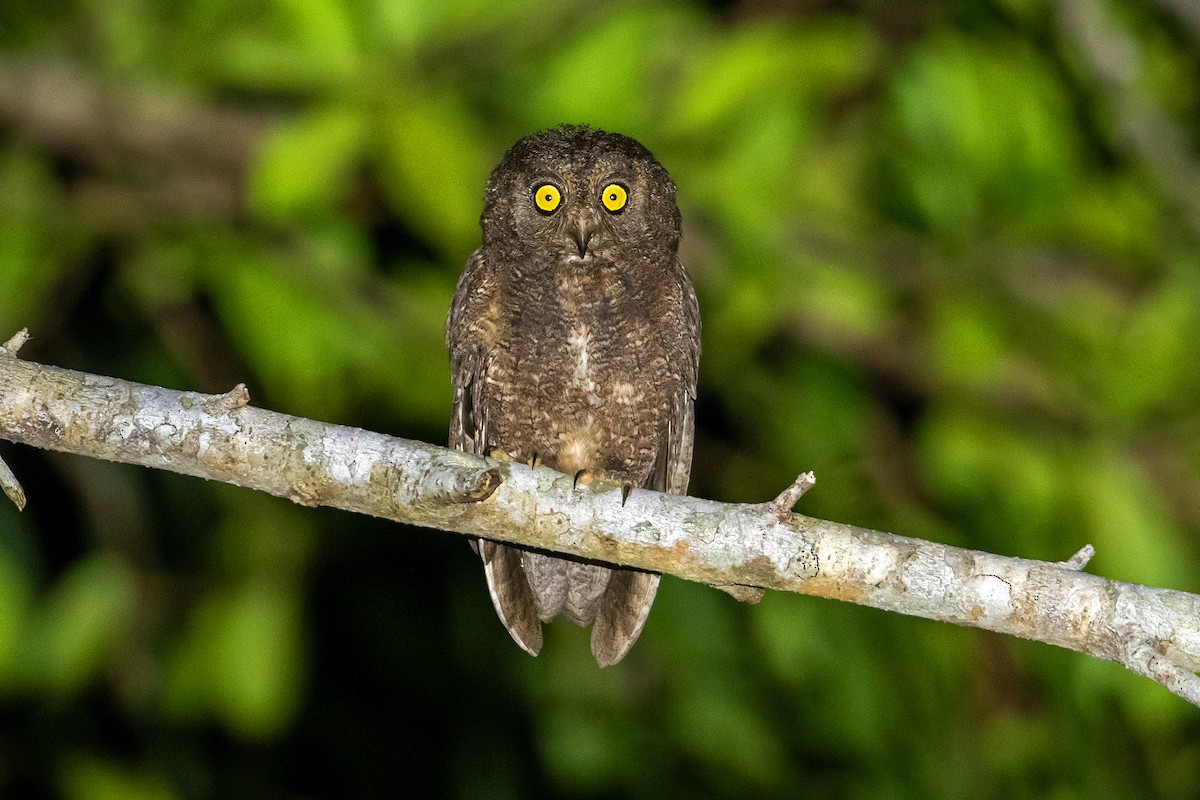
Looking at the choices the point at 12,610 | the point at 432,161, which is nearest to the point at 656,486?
the point at 432,161

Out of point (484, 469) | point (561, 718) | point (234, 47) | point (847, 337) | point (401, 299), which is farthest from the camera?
point (561, 718)

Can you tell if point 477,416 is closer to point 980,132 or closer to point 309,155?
point 309,155

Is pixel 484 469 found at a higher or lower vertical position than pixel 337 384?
lower

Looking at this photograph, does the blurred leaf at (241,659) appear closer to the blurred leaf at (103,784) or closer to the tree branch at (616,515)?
the blurred leaf at (103,784)

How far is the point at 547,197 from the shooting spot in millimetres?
4664

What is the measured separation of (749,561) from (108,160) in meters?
4.53

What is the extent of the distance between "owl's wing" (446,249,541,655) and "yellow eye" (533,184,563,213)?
0.99ft

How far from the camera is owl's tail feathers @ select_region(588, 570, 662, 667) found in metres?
4.45

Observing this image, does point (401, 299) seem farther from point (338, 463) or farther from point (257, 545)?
point (338, 463)

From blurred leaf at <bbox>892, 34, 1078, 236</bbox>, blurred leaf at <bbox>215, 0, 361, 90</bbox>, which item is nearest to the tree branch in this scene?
blurred leaf at <bbox>215, 0, 361, 90</bbox>

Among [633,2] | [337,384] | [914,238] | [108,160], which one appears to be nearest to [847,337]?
[914,238]

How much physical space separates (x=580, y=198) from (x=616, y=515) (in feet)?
5.22

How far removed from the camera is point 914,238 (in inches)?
265

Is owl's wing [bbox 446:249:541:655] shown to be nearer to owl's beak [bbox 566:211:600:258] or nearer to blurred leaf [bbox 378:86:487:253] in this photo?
blurred leaf [bbox 378:86:487:253]
